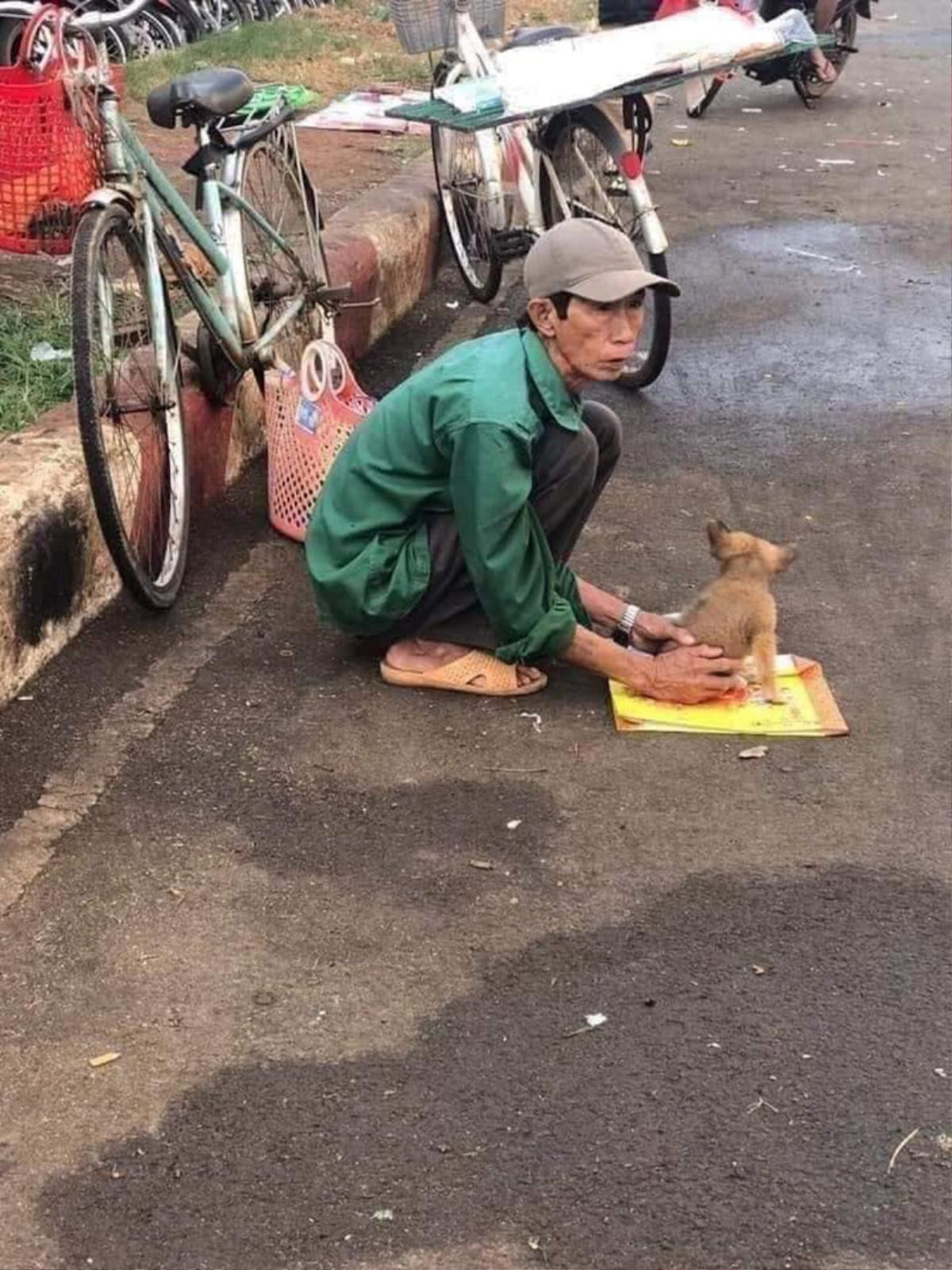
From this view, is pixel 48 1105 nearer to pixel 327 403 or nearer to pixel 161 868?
pixel 161 868

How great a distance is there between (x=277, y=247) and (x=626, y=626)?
1986 millimetres

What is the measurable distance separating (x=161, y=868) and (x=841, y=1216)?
1.45m

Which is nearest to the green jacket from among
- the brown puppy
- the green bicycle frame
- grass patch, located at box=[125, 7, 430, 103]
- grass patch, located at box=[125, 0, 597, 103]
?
the brown puppy

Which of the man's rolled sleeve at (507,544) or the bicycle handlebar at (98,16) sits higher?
the bicycle handlebar at (98,16)

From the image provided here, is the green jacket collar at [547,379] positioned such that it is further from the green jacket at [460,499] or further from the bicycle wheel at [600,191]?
the bicycle wheel at [600,191]

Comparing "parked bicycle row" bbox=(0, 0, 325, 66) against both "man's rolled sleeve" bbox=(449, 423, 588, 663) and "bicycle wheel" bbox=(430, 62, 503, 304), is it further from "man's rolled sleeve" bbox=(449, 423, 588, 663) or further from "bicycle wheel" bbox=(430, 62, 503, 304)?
"man's rolled sleeve" bbox=(449, 423, 588, 663)

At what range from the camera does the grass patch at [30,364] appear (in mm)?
4309

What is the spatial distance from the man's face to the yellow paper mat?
2.54 ft

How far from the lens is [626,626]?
3.96 m

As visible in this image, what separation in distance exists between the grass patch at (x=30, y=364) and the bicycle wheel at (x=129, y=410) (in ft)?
1.24

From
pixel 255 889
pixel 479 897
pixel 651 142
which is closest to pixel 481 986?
pixel 479 897

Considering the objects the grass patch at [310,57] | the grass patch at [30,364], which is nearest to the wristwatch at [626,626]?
the grass patch at [30,364]

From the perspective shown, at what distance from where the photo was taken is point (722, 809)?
338 cm

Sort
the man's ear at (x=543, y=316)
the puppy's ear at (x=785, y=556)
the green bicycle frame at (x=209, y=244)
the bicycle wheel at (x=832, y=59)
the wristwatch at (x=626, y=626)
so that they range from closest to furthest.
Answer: the man's ear at (x=543, y=316)
the puppy's ear at (x=785, y=556)
the wristwatch at (x=626, y=626)
the green bicycle frame at (x=209, y=244)
the bicycle wheel at (x=832, y=59)
